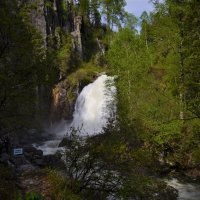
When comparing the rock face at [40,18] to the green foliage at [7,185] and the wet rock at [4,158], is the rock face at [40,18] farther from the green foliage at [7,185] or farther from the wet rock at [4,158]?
the green foliage at [7,185]

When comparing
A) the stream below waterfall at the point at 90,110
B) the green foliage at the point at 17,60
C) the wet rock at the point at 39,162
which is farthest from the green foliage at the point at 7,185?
the stream below waterfall at the point at 90,110

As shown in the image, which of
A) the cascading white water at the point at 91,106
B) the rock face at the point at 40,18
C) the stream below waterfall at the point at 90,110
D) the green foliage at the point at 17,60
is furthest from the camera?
the rock face at the point at 40,18

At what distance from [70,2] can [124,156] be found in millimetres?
57948

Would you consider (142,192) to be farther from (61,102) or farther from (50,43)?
(50,43)

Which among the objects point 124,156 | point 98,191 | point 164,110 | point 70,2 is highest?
point 70,2

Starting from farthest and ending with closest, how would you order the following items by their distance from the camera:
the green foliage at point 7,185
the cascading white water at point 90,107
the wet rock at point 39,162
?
1. the cascading white water at point 90,107
2. the wet rock at point 39,162
3. the green foliage at point 7,185

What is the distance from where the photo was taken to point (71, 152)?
41.6 feet

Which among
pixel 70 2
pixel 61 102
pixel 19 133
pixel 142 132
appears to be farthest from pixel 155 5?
pixel 70 2

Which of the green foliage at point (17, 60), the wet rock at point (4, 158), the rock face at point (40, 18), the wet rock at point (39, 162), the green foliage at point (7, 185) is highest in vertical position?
the rock face at point (40, 18)

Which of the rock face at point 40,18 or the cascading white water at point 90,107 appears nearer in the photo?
the cascading white water at point 90,107

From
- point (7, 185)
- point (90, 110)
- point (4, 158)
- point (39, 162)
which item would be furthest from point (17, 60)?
point (90, 110)

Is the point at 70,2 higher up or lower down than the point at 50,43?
higher up

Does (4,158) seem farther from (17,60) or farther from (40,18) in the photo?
(40,18)

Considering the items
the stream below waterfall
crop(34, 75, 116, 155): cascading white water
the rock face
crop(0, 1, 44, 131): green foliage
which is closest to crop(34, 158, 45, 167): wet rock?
crop(0, 1, 44, 131): green foliage
